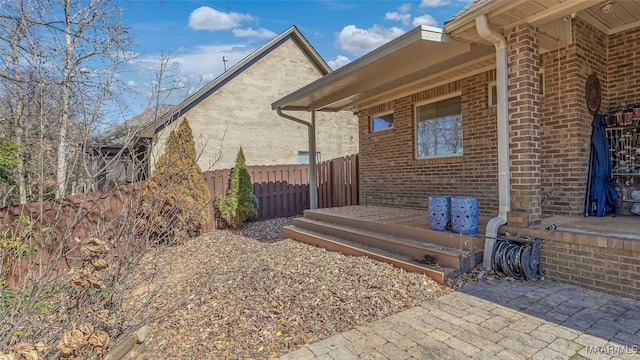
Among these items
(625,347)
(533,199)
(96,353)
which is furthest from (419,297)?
(96,353)

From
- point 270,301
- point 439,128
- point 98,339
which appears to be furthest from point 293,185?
point 98,339

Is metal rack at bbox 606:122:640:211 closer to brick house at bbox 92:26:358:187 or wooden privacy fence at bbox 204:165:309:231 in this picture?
wooden privacy fence at bbox 204:165:309:231

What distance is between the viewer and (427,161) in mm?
6898

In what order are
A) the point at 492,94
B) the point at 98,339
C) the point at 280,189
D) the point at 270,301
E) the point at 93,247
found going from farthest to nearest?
the point at 280,189, the point at 492,94, the point at 270,301, the point at 93,247, the point at 98,339

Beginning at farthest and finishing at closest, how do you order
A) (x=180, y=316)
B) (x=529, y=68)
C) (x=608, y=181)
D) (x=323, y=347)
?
(x=608, y=181)
(x=529, y=68)
(x=180, y=316)
(x=323, y=347)

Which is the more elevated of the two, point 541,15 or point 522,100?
point 541,15

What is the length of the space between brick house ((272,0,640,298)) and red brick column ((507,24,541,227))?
0.01 meters

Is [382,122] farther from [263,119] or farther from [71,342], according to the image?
[71,342]

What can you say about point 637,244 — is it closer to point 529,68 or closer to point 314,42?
point 529,68

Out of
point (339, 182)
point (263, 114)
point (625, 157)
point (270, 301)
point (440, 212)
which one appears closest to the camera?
point (270, 301)

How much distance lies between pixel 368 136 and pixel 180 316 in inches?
248

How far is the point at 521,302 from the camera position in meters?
3.27

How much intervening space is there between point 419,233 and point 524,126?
1862 mm

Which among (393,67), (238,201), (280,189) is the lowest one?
(238,201)
